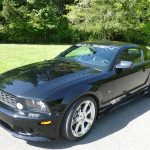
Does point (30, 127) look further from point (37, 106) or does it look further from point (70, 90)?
point (70, 90)

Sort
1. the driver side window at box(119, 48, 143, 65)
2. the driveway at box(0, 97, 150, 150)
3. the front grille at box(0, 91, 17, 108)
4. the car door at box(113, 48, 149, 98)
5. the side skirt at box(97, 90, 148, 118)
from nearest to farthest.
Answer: the front grille at box(0, 91, 17, 108) < the driveway at box(0, 97, 150, 150) < the side skirt at box(97, 90, 148, 118) < the car door at box(113, 48, 149, 98) < the driver side window at box(119, 48, 143, 65)

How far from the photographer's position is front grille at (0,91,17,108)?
13.7 ft

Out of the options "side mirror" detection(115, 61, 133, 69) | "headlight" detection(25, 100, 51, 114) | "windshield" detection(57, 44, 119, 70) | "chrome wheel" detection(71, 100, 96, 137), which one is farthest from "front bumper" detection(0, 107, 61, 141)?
"side mirror" detection(115, 61, 133, 69)

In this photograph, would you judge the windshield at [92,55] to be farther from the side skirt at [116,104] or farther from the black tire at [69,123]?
the black tire at [69,123]

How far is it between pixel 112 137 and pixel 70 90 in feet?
3.63

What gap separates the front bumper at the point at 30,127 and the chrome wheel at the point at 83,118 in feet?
Answer: 1.23

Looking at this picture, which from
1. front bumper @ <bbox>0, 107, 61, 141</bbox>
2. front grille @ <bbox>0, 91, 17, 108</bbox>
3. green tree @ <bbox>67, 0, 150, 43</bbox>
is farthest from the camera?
green tree @ <bbox>67, 0, 150, 43</bbox>

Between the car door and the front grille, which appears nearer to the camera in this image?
the front grille

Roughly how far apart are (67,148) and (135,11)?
17178 millimetres

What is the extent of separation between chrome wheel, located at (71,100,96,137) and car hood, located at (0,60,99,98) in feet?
1.52

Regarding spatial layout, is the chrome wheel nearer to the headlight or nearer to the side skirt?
the side skirt

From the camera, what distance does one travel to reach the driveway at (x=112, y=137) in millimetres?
4305

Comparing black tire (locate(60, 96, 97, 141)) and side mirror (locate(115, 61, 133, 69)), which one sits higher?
side mirror (locate(115, 61, 133, 69))

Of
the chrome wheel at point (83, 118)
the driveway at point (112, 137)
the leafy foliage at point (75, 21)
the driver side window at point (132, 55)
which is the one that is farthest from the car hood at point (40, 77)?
the leafy foliage at point (75, 21)
